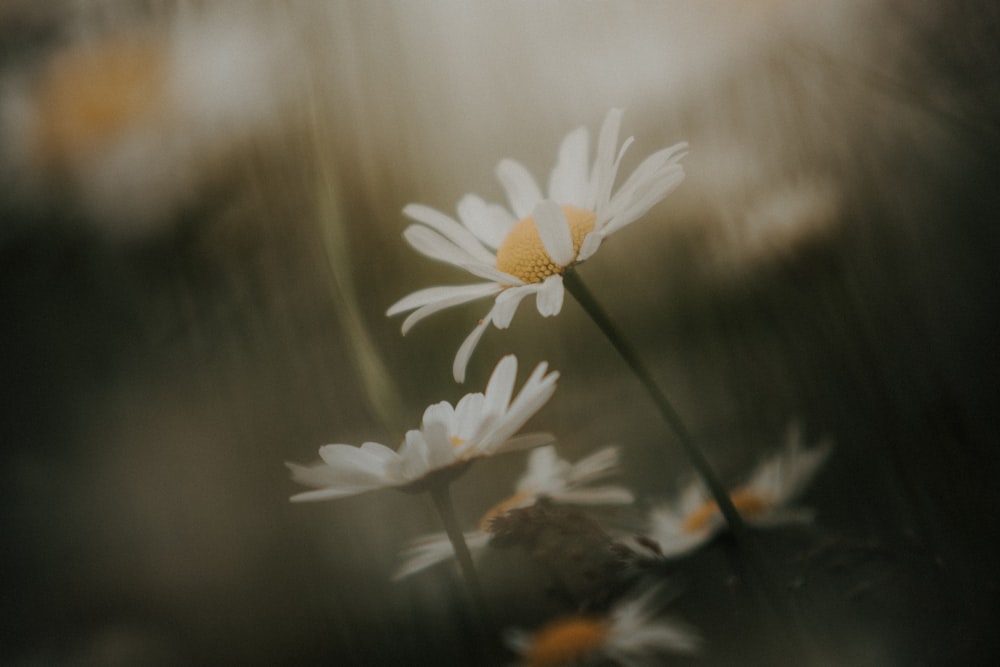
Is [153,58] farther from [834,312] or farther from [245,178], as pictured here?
[834,312]

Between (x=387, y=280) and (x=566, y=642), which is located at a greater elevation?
(x=387, y=280)

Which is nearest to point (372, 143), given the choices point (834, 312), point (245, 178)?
point (245, 178)

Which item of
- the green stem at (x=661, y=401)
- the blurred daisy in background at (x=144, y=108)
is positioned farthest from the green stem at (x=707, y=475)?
the blurred daisy in background at (x=144, y=108)

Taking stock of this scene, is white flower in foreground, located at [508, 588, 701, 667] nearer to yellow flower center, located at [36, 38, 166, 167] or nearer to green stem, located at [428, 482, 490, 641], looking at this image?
green stem, located at [428, 482, 490, 641]

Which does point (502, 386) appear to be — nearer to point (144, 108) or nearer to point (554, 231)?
point (554, 231)

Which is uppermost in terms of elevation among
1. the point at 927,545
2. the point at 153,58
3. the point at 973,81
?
the point at 153,58

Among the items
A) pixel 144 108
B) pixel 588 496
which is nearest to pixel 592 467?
pixel 588 496
